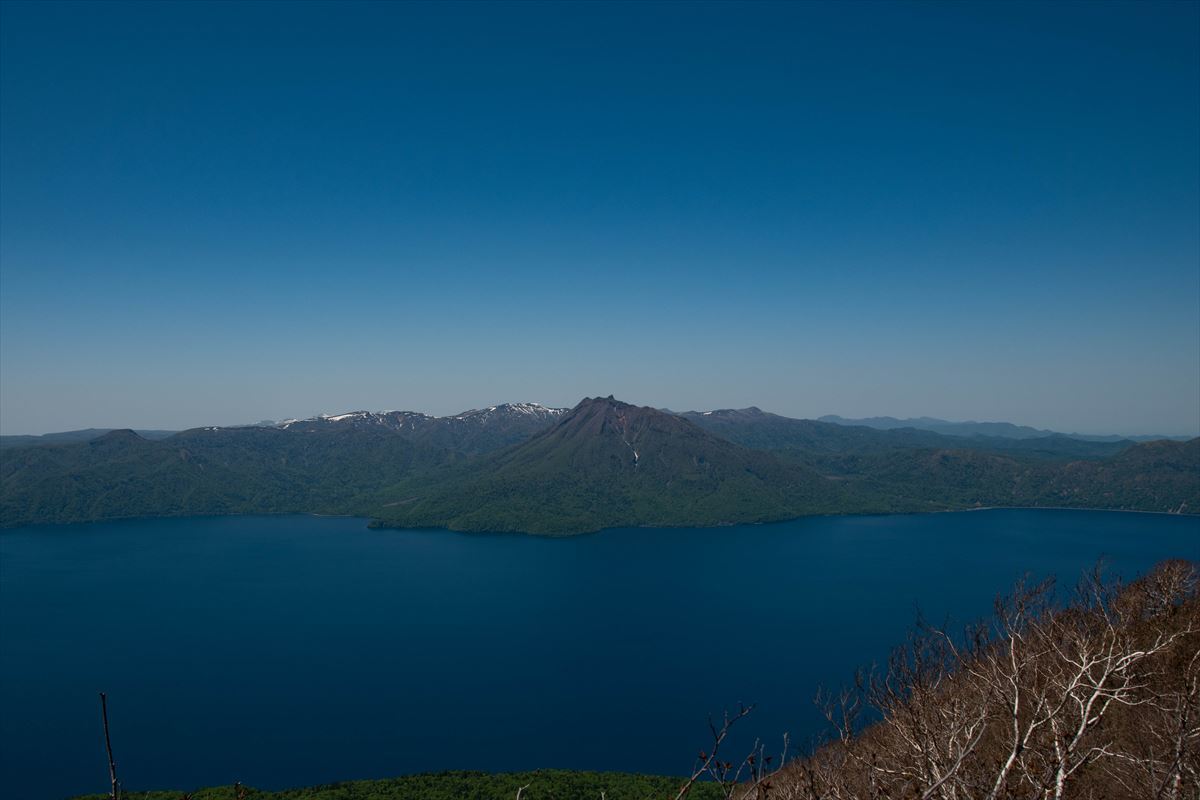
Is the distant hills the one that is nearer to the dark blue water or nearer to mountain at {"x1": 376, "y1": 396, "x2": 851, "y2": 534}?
mountain at {"x1": 376, "y1": 396, "x2": 851, "y2": 534}

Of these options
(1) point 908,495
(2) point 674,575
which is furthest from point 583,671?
(1) point 908,495

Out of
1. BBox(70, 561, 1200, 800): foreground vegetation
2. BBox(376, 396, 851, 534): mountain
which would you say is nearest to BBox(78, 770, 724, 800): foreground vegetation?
BBox(70, 561, 1200, 800): foreground vegetation

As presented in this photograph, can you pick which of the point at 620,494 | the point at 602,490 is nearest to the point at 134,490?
the point at 602,490

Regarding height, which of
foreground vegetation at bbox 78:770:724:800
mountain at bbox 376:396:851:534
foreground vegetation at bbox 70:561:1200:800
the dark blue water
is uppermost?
foreground vegetation at bbox 70:561:1200:800

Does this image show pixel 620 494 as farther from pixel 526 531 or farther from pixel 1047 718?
pixel 1047 718

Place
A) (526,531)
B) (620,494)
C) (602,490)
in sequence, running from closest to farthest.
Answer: (526,531) → (620,494) → (602,490)

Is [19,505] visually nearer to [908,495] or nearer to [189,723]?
[189,723]
